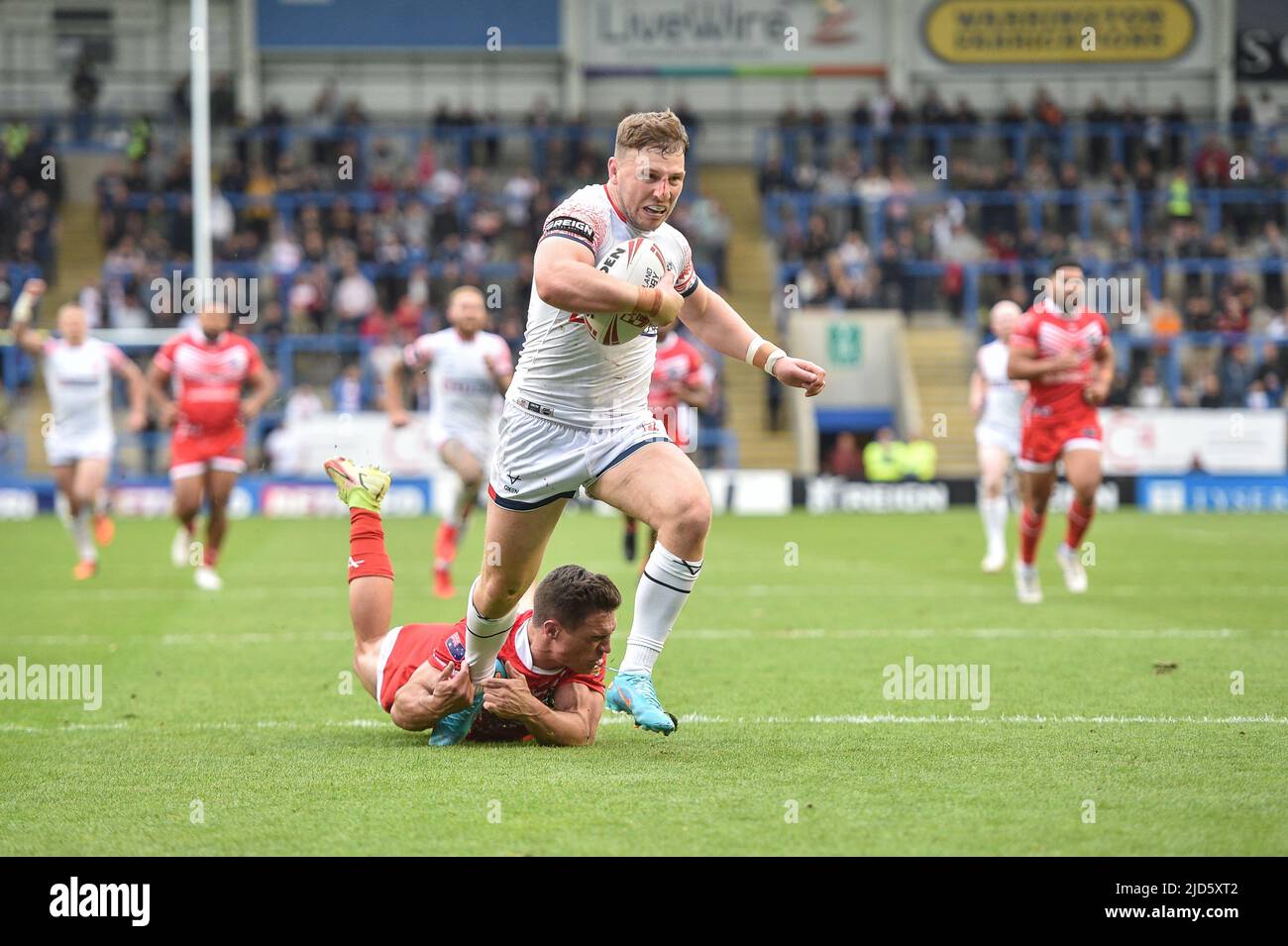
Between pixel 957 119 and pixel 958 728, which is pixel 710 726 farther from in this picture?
pixel 957 119

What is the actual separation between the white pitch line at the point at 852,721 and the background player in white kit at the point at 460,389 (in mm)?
6650

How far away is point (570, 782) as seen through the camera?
5836 mm

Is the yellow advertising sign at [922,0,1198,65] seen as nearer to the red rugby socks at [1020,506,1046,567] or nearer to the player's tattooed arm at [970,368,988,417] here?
the player's tattooed arm at [970,368,988,417]

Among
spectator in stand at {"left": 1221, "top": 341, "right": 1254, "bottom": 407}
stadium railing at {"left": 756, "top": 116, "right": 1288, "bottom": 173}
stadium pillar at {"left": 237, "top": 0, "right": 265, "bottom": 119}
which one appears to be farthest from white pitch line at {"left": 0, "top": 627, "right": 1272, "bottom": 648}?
stadium pillar at {"left": 237, "top": 0, "right": 265, "bottom": 119}

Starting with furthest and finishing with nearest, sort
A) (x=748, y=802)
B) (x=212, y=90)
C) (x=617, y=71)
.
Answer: (x=617, y=71)
(x=212, y=90)
(x=748, y=802)

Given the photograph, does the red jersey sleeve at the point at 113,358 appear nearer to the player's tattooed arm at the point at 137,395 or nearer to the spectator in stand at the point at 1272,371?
the player's tattooed arm at the point at 137,395

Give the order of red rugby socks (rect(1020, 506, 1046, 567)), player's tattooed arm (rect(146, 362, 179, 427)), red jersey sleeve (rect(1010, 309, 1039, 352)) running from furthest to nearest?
player's tattooed arm (rect(146, 362, 179, 427)) → red rugby socks (rect(1020, 506, 1046, 567)) → red jersey sleeve (rect(1010, 309, 1039, 352))

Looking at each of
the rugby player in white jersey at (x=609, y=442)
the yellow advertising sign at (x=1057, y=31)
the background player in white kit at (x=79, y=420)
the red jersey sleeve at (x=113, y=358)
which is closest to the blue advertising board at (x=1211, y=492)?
the yellow advertising sign at (x=1057, y=31)

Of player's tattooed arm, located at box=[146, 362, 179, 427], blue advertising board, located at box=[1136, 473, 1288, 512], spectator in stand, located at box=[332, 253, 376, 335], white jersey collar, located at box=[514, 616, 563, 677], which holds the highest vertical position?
spectator in stand, located at box=[332, 253, 376, 335]

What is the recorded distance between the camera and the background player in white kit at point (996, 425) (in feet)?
53.3

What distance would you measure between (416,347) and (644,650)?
8.46 meters

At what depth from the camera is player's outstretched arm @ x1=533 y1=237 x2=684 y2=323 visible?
5773 mm

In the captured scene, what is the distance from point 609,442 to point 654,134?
1.21 m
